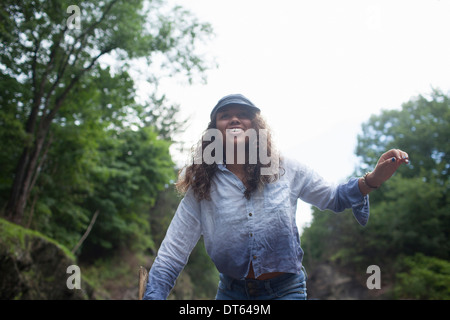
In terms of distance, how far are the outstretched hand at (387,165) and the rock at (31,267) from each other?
820cm

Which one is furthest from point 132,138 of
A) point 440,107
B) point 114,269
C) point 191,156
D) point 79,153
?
point 440,107

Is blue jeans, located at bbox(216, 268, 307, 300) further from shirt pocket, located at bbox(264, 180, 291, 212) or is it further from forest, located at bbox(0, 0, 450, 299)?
forest, located at bbox(0, 0, 450, 299)

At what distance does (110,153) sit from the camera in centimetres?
1434

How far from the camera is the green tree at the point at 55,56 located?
32.0 ft

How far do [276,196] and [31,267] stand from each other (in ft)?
28.3

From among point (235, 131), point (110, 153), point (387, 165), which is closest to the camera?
point (387, 165)

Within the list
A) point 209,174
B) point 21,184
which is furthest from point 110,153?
point 209,174

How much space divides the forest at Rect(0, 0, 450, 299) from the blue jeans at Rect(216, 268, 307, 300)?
948 centimetres

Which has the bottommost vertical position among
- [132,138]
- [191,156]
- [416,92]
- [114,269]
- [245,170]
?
[114,269]

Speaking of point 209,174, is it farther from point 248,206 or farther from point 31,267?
point 31,267

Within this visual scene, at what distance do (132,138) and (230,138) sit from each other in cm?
1653

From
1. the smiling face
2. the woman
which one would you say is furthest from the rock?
the smiling face

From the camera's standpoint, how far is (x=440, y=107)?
20641 millimetres
